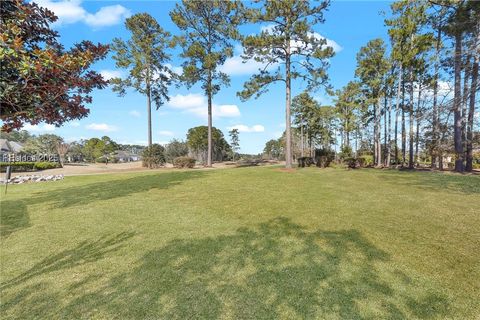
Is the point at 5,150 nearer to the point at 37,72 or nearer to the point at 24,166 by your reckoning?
the point at 24,166

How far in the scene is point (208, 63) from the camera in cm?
1972

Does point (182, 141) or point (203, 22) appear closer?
point (203, 22)

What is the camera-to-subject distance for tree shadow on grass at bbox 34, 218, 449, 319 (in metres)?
2.42

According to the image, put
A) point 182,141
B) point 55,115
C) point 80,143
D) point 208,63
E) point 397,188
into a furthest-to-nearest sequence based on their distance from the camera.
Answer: point 80,143 → point 182,141 → point 208,63 → point 397,188 → point 55,115

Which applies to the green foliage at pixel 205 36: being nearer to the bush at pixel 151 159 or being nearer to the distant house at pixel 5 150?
the bush at pixel 151 159

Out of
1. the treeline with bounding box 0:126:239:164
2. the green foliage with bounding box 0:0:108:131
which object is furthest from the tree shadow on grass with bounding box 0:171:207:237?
the treeline with bounding box 0:126:239:164

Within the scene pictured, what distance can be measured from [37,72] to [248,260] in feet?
11.6

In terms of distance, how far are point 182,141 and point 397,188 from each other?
159ft

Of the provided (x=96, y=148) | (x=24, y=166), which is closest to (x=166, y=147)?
(x=96, y=148)

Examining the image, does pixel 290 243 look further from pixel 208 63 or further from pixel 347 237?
pixel 208 63

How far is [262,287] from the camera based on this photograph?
Result: 2.81m

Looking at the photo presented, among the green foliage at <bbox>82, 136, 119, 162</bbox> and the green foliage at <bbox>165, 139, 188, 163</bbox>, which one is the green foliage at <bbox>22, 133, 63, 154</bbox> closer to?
the green foliage at <bbox>82, 136, 119, 162</bbox>

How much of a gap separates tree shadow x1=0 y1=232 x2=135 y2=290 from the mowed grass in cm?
2

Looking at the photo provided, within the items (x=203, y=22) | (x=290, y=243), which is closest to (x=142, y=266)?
(x=290, y=243)
